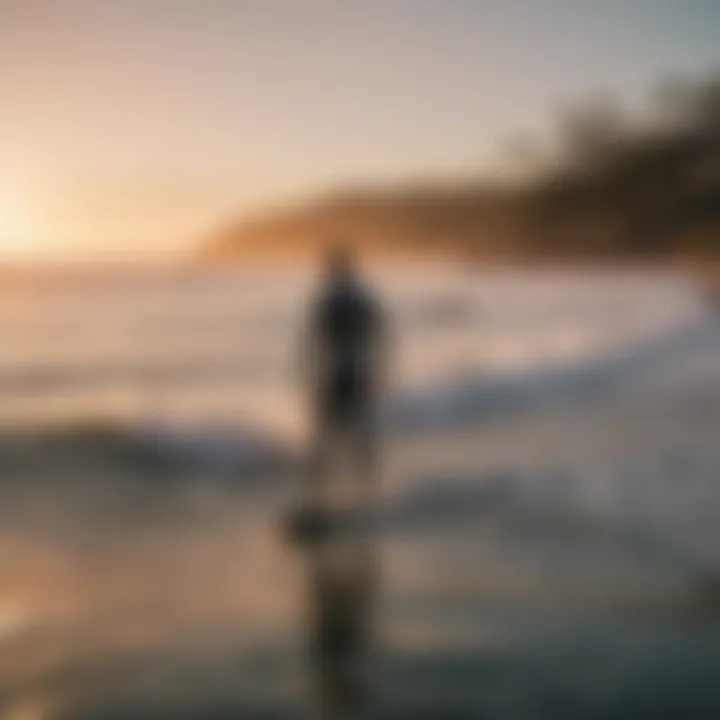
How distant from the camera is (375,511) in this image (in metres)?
1.67

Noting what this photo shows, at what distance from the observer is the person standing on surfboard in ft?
4.92

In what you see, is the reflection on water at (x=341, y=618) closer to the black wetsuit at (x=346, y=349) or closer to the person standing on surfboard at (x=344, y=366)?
the person standing on surfboard at (x=344, y=366)

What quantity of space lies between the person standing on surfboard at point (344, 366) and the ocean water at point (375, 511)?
4cm

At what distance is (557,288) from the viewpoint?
1.72m

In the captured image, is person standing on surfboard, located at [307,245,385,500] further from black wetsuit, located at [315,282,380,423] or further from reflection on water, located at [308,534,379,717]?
reflection on water, located at [308,534,379,717]

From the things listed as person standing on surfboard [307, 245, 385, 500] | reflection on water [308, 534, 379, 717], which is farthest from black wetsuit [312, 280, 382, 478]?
reflection on water [308, 534, 379, 717]

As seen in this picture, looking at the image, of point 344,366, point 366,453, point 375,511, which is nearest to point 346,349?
point 344,366

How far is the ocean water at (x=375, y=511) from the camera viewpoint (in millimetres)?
1162

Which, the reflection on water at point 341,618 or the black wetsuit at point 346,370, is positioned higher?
the black wetsuit at point 346,370

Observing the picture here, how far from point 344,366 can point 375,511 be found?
32 cm

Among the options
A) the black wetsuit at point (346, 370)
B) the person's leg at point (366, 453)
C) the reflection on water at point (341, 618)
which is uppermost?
the black wetsuit at point (346, 370)

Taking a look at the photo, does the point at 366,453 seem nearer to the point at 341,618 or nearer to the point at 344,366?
the point at 344,366

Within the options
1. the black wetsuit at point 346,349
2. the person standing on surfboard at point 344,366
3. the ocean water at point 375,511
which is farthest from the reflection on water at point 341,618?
the black wetsuit at point 346,349

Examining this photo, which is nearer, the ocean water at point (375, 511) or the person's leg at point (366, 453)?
the ocean water at point (375, 511)
